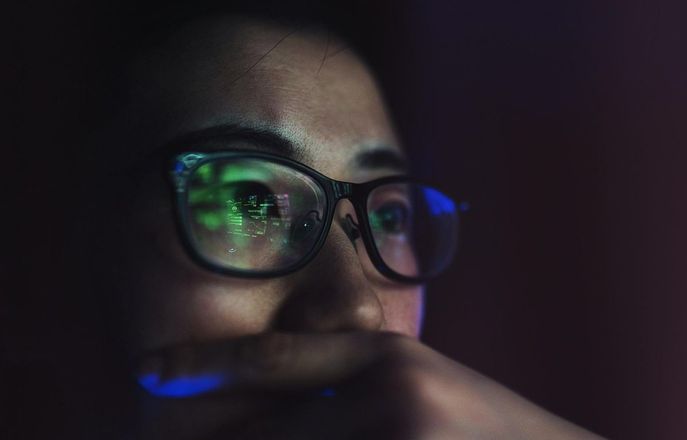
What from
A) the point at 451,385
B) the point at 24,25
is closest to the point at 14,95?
the point at 24,25

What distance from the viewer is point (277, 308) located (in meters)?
0.61

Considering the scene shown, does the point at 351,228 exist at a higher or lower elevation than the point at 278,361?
higher

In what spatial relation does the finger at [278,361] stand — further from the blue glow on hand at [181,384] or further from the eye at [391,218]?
the eye at [391,218]

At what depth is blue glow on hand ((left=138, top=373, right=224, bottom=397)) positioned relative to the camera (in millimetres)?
535

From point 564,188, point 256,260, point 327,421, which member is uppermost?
point 564,188

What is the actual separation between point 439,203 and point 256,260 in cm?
46

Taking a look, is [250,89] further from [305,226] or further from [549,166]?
[549,166]

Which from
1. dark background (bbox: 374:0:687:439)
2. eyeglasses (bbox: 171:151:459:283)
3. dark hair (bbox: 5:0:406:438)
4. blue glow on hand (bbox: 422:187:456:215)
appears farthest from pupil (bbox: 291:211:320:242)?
dark background (bbox: 374:0:687:439)

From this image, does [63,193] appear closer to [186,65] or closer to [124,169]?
[124,169]

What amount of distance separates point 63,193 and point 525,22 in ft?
2.99

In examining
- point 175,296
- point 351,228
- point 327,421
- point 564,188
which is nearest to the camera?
point 327,421

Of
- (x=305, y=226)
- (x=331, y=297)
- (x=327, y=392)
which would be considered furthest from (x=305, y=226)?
(x=327, y=392)

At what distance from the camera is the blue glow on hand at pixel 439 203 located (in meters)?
0.96

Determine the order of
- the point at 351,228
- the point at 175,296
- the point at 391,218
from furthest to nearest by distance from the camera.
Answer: the point at 391,218 < the point at 351,228 < the point at 175,296
